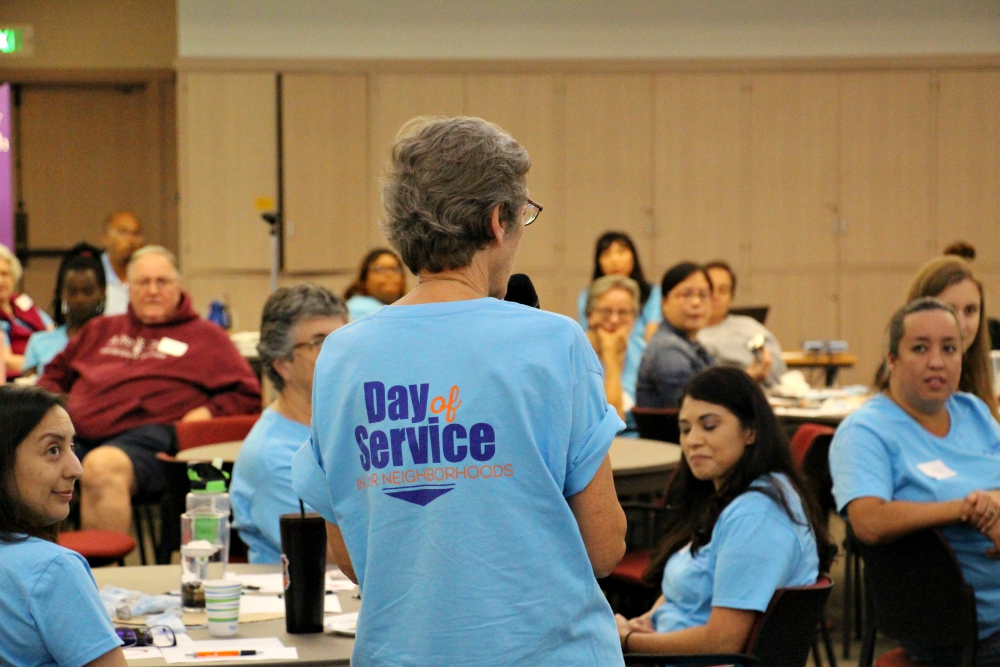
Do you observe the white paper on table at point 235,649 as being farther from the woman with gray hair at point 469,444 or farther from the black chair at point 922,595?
the black chair at point 922,595

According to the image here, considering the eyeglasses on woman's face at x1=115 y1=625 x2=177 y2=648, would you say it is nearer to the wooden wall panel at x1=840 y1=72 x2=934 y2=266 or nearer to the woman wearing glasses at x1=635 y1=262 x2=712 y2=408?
the woman wearing glasses at x1=635 y1=262 x2=712 y2=408

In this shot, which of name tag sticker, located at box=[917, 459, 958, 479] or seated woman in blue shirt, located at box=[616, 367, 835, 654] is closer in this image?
seated woman in blue shirt, located at box=[616, 367, 835, 654]

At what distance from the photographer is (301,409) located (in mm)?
3131

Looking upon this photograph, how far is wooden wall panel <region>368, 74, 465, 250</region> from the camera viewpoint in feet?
32.9

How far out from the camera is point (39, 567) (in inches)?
68.1

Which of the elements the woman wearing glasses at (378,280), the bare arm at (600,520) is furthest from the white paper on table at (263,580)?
the woman wearing glasses at (378,280)

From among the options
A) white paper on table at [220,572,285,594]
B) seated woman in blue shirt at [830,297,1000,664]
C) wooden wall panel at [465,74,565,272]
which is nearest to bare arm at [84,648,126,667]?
white paper on table at [220,572,285,594]

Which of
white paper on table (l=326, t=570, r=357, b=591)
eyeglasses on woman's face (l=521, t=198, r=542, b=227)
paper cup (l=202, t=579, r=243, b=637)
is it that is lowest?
white paper on table (l=326, t=570, r=357, b=591)

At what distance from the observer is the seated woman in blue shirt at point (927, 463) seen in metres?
2.98

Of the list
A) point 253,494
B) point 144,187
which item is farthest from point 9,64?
point 253,494

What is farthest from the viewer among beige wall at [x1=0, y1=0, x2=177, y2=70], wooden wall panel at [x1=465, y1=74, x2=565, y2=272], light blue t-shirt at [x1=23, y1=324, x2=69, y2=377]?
beige wall at [x1=0, y1=0, x2=177, y2=70]

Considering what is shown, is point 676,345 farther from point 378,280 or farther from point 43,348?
point 43,348

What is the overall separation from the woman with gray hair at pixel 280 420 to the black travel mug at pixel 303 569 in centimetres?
71

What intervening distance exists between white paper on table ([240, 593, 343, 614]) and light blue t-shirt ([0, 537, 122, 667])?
67 cm
